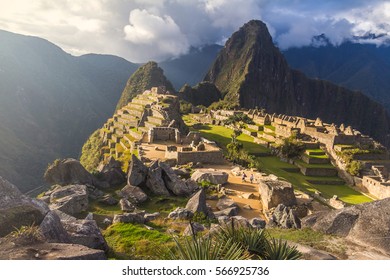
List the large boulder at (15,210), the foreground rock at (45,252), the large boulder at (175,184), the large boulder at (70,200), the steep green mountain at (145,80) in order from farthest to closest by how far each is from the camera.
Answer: the steep green mountain at (145,80) → the large boulder at (175,184) → the large boulder at (70,200) → the large boulder at (15,210) → the foreground rock at (45,252)

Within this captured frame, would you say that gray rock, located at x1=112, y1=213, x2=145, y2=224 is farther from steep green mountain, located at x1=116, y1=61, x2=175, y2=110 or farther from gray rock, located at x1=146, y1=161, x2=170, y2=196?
steep green mountain, located at x1=116, y1=61, x2=175, y2=110

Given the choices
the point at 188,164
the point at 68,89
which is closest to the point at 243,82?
the point at 68,89

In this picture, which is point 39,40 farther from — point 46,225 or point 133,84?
point 46,225

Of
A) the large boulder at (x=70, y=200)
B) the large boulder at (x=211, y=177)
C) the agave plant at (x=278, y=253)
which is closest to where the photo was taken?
the agave plant at (x=278, y=253)

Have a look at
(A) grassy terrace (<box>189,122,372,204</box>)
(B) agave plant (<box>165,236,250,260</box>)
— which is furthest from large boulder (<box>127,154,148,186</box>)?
(A) grassy terrace (<box>189,122,372,204</box>)

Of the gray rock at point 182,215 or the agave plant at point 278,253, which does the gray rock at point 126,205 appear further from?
the agave plant at point 278,253

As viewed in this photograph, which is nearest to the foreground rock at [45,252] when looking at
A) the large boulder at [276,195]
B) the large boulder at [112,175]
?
the large boulder at [276,195]
